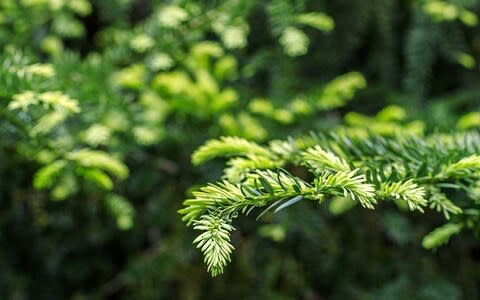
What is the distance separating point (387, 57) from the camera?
1.69 m

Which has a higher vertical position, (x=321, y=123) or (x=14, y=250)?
(x=321, y=123)

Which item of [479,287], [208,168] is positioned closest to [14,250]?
[208,168]

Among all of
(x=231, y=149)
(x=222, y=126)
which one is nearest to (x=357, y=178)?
(x=231, y=149)

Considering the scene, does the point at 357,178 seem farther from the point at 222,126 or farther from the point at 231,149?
the point at 222,126

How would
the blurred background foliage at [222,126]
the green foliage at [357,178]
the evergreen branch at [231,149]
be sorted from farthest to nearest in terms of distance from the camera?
1. the blurred background foliage at [222,126]
2. the evergreen branch at [231,149]
3. the green foliage at [357,178]

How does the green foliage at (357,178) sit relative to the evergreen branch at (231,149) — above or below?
below

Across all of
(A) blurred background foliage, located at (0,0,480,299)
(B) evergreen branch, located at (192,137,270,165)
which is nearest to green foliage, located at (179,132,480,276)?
(B) evergreen branch, located at (192,137,270,165)

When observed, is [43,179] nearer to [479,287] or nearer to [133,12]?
[133,12]

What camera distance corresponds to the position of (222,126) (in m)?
1.34

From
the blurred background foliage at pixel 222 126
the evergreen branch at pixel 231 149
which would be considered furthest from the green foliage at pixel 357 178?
the blurred background foliage at pixel 222 126

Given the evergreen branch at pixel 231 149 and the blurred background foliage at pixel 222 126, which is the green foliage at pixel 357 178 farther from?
the blurred background foliage at pixel 222 126

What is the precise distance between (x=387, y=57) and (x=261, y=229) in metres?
0.69

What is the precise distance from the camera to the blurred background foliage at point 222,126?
1330mm

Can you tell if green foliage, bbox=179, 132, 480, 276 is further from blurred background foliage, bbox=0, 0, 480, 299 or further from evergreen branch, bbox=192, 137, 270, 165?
blurred background foliage, bbox=0, 0, 480, 299
